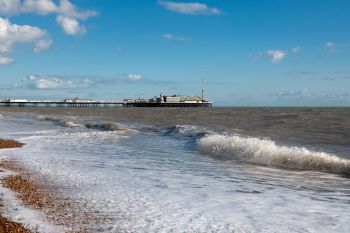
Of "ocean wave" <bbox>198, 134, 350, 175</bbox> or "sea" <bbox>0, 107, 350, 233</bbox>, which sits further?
"ocean wave" <bbox>198, 134, 350, 175</bbox>

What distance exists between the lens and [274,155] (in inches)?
605

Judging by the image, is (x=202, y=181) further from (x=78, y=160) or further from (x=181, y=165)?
(x=78, y=160)

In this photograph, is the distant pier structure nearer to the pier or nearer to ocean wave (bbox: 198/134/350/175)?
the pier

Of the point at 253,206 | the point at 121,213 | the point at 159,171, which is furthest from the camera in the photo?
the point at 159,171

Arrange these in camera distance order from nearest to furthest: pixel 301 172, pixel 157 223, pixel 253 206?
pixel 157 223
pixel 253 206
pixel 301 172

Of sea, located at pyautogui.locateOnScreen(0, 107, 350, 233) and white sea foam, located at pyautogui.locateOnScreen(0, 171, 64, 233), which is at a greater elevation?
white sea foam, located at pyautogui.locateOnScreen(0, 171, 64, 233)

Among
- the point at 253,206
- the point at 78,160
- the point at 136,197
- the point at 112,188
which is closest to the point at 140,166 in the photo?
the point at 78,160

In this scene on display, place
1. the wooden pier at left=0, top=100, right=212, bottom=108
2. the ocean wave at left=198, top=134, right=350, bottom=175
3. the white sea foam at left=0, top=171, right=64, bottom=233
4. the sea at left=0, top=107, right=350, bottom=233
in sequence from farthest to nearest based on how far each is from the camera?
the wooden pier at left=0, top=100, right=212, bottom=108 → the ocean wave at left=198, top=134, right=350, bottom=175 → the sea at left=0, top=107, right=350, bottom=233 → the white sea foam at left=0, top=171, right=64, bottom=233

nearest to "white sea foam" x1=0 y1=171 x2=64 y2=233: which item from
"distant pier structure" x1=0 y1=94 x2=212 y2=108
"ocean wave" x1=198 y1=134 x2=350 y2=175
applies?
"ocean wave" x1=198 y1=134 x2=350 y2=175

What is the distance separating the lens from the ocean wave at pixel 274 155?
13559mm

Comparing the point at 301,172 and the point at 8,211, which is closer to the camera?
the point at 8,211

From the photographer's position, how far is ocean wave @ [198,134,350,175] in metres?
13.6

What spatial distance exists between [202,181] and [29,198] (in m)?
4.28

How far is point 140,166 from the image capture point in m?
13.0
